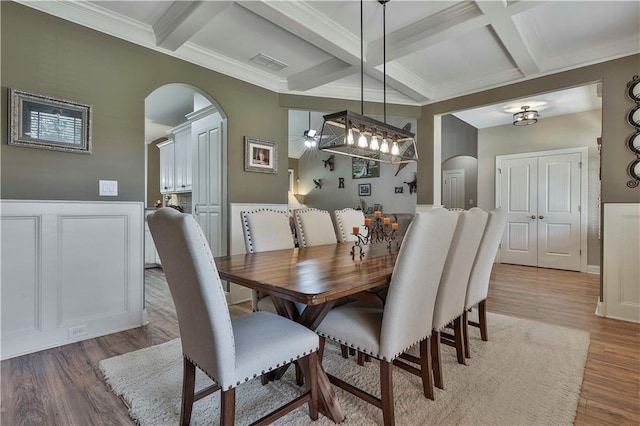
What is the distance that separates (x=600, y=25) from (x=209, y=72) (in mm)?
3522

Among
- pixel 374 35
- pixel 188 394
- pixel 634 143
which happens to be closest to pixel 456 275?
pixel 188 394

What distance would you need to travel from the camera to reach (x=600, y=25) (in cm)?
273

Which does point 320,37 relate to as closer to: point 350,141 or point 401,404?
point 350,141

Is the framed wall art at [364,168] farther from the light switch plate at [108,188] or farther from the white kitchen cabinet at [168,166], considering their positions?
the light switch plate at [108,188]

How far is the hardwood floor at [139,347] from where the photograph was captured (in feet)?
5.27

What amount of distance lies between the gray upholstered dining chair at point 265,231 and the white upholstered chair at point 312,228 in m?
0.18

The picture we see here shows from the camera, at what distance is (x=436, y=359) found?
1820 millimetres

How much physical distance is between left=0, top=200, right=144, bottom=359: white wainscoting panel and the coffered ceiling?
1.46 metres

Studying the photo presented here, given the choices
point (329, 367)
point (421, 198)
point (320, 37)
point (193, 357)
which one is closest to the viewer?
point (193, 357)

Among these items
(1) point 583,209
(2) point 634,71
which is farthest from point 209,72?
(1) point 583,209

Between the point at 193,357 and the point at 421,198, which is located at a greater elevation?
the point at 421,198

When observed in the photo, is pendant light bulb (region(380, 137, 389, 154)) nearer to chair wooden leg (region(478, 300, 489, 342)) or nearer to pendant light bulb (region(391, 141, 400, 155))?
pendant light bulb (region(391, 141, 400, 155))

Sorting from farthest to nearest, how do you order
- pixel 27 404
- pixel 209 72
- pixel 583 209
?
pixel 583 209 < pixel 209 72 < pixel 27 404

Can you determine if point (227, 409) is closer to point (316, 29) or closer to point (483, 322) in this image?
point (483, 322)
